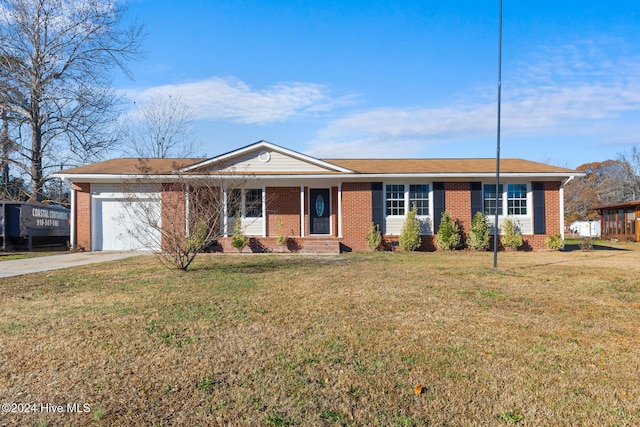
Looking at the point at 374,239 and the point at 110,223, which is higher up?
the point at 110,223

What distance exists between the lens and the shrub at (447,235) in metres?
15.5

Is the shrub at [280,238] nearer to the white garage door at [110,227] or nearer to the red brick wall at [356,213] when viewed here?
the red brick wall at [356,213]

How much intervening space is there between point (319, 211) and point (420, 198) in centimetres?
399

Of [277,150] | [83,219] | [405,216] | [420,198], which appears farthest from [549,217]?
[83,219]

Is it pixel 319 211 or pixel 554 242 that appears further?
pixel 319 211

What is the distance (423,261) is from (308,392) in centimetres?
908

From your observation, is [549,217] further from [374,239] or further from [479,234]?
[374,239]

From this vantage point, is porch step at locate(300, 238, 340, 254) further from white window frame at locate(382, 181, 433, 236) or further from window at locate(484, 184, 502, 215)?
window at locate(484, 184, 502, 215)

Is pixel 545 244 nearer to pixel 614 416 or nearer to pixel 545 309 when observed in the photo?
pixel 545 309

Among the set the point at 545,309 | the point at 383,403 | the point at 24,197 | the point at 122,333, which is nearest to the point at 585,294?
the point at 545,309

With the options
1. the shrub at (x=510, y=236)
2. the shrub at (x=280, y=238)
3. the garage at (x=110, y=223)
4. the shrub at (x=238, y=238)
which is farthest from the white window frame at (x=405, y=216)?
the garage at (x=110, y=223)

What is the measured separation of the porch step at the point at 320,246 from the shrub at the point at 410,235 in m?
2.38

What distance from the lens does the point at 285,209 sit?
16.9m

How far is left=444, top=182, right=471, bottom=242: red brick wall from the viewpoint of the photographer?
16.0 metres
